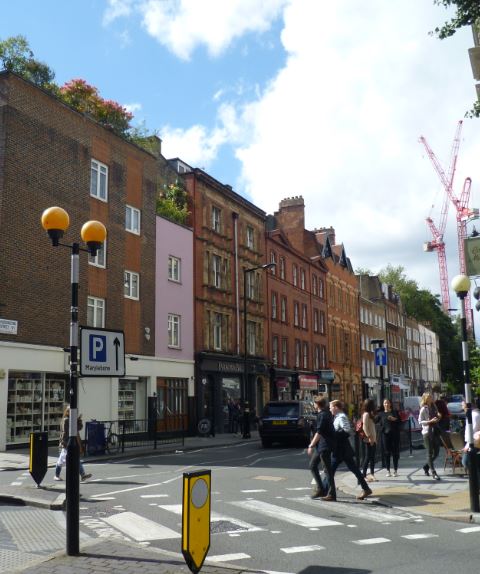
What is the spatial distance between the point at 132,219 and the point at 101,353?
22510 mm

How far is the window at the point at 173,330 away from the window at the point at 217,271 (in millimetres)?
4446

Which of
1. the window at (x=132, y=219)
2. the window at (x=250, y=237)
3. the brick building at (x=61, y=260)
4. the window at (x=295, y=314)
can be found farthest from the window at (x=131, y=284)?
the window at (x=295, y=314)

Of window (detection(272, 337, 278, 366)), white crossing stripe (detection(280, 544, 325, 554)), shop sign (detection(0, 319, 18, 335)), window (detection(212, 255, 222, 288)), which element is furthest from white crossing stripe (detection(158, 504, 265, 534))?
window (detection(272, 337, 278, 366))

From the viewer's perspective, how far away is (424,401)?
14844 millimetres

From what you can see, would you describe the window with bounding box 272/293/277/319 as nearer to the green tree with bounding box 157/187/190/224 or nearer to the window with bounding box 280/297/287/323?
the window with bounding box 280/297/287/323

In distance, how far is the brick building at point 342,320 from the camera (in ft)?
190

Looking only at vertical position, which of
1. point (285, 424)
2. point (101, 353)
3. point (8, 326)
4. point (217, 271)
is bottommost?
point (285, 424)

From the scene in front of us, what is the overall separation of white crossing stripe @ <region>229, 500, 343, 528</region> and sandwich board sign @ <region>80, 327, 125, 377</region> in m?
3.34

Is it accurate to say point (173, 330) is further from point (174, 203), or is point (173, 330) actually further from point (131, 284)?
point (174, 203)

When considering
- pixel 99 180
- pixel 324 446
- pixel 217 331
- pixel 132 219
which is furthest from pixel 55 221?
pixel 217 331

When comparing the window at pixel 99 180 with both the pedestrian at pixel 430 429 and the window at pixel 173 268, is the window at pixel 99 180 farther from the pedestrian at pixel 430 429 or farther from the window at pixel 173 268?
the pedestrian at pixel 430 429

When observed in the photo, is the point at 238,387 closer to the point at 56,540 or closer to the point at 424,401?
the point at 424,401

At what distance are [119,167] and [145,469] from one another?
16.7 metres

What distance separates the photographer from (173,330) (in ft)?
109
